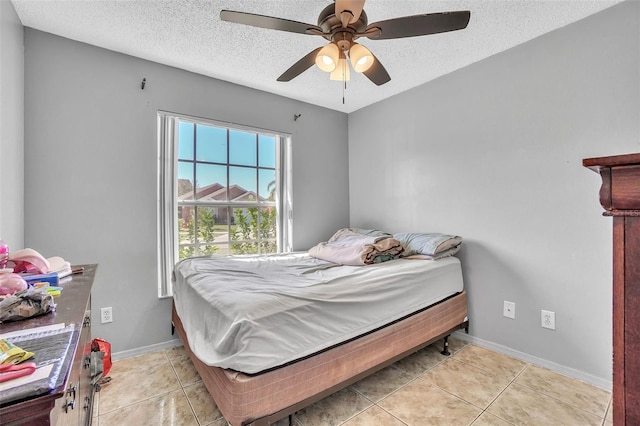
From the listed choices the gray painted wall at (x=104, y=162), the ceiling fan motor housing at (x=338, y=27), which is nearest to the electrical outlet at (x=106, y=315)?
the gray painted wall at (x=104, y=162)

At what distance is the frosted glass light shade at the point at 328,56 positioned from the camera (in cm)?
155

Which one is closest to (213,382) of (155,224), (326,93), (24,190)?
(155,224)

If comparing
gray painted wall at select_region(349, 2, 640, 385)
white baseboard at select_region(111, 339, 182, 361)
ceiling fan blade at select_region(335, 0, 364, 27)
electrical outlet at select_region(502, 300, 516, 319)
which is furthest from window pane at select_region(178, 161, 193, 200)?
electrical outlet at select_region(502, 300, 516, 319)

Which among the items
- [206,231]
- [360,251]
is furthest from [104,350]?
[360,251]

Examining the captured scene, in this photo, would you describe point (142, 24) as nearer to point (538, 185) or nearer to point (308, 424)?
point (308, 424)

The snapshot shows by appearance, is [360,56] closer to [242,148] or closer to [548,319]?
[242,148]

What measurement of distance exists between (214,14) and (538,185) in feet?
8.34

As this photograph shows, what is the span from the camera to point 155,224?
2426 millimetres

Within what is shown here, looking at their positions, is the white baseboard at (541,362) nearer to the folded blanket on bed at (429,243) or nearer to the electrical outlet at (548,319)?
A: the electrical outlet at (548,319)

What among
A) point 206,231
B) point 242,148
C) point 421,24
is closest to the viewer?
point 421,24

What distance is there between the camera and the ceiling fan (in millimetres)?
1339

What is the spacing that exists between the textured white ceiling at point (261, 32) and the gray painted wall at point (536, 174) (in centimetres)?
21

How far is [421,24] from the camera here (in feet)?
4.63

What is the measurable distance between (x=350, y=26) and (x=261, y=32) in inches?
32.5
